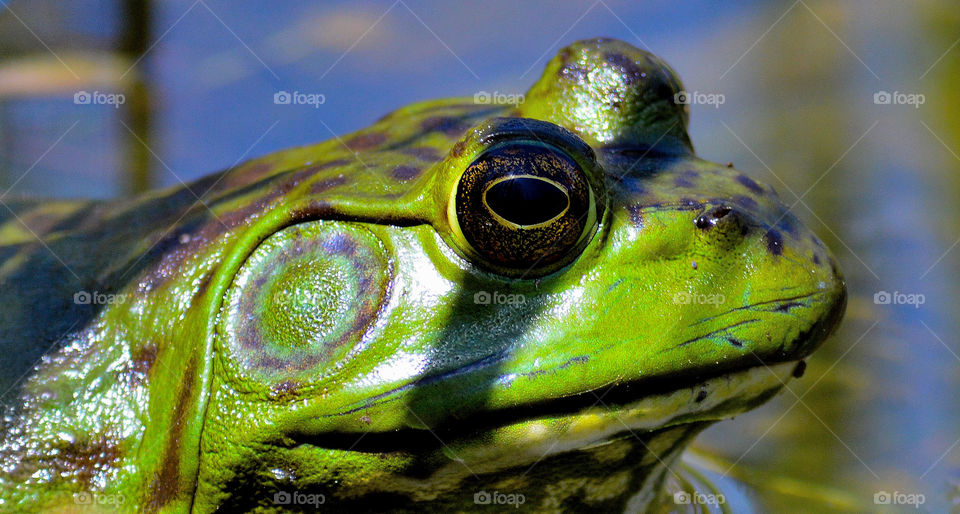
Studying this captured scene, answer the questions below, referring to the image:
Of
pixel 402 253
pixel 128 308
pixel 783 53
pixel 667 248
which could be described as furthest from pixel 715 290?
pixel 783 53

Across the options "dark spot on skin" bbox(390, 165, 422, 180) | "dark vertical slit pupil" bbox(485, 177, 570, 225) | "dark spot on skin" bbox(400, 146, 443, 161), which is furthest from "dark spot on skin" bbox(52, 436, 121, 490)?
"dark vertical slit pupil" bbox(485, 177, 570, 225)

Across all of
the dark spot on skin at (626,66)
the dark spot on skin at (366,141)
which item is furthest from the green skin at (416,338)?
the dark spot on skin at (626,66)

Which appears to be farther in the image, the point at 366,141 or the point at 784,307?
the point at 366,141

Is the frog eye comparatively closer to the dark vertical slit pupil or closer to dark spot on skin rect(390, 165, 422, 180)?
the dark vertical slit pupil

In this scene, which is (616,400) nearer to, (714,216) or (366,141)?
(714,216)

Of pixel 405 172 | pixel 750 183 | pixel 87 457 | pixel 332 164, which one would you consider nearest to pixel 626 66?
pixel 750 183

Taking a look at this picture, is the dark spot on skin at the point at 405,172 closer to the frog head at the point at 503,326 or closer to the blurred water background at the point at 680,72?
the frog head at the point at 503,326
